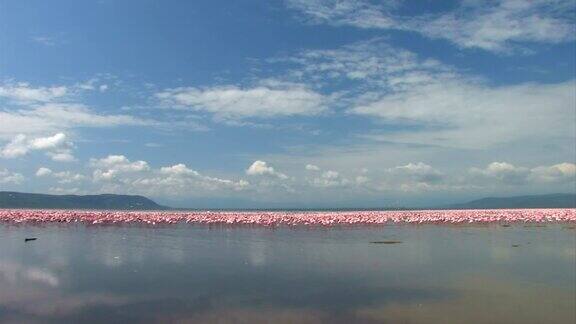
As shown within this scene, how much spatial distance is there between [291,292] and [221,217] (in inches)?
924

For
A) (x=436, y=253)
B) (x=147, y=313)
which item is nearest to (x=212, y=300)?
(x=147, y=313)

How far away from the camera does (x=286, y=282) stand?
11.1m

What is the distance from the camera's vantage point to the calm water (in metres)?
8.56

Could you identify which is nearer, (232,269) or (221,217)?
(232,269)

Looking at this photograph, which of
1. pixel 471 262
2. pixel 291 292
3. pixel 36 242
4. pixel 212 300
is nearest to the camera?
pixel 212 300

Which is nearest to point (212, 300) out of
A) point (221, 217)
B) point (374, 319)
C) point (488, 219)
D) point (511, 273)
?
point (374, 319)

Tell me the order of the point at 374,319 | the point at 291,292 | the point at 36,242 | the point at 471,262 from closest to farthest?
the point at 374,319 → the point at 291,292 → the point at 471,262 → the point at 36,242

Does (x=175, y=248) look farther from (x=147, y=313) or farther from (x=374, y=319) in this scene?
(x=374, y=319)

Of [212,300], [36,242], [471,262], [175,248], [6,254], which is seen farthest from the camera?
[36,242]

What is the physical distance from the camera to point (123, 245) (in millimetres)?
17734

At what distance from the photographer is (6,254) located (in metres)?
15.3

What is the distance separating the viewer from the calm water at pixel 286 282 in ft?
28.1

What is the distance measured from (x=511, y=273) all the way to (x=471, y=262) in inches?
73.4

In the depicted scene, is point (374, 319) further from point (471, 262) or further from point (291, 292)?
point (471, 262)
